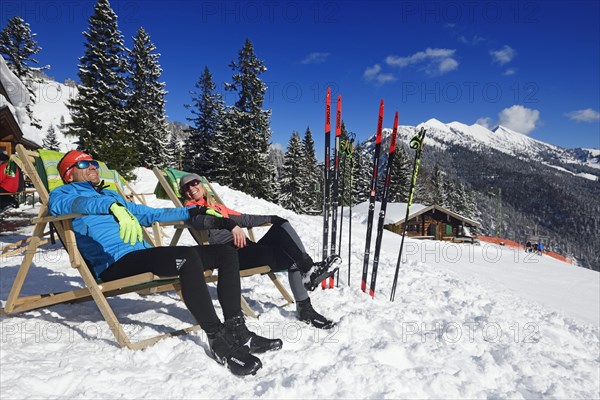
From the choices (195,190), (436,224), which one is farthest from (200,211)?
(436,224)

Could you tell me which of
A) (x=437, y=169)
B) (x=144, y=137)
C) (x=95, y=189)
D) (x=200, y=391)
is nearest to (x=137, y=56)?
(x=144, y=137)

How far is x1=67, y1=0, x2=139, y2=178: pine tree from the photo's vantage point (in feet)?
63.1

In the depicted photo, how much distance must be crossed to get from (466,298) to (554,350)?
1548 millimetres

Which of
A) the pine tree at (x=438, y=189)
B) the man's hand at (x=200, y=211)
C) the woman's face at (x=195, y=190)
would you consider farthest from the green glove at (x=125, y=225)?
the pine tree at (x=438, y=189)

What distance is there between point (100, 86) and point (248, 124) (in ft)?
32.7

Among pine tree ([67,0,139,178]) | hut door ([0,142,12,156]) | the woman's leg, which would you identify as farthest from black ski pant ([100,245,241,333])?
pine tree ([67,0,139,178])

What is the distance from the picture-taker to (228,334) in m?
2.64

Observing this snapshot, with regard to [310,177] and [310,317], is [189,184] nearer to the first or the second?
[310,317]

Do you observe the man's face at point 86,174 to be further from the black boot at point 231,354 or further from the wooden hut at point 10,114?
the wooden hut at point 10,114

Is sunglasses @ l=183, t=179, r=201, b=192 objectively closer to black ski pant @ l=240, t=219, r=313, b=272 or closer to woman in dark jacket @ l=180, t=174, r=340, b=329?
woman in dark jacket @ l=180, t=174, r=340, b=329

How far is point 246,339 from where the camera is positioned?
2705 millimetres

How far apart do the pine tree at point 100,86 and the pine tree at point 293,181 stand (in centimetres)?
1643

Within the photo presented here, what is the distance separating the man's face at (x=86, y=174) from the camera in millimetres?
3186

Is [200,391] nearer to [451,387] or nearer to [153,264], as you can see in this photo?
[153,264]
